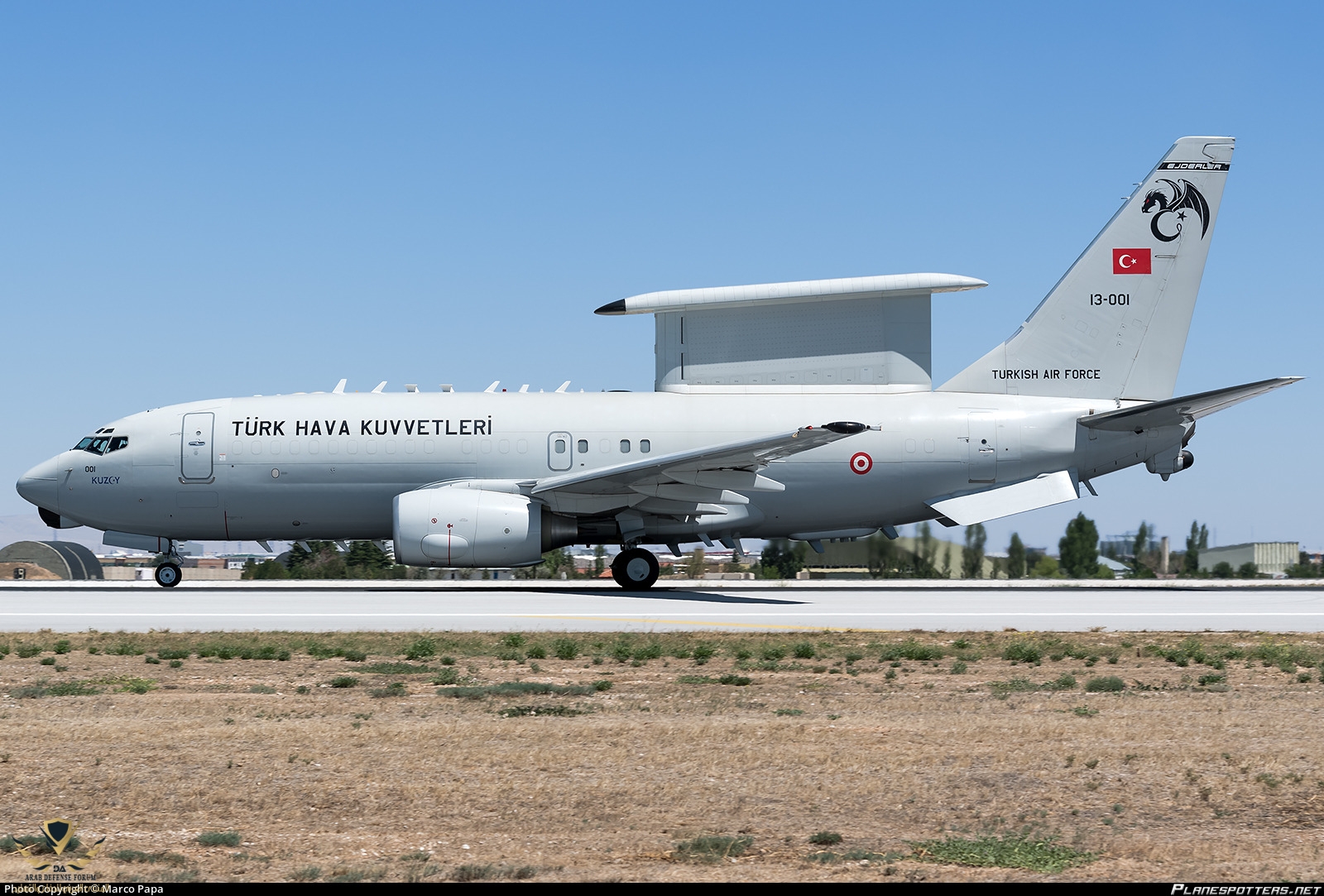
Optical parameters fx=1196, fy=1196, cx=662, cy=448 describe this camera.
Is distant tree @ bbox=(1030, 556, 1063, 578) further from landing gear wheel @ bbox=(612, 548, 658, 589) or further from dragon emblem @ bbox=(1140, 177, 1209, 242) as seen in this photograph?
landing gear wheel @ bbox=(612, 548, 658, 589)

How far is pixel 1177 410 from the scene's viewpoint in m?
26.7

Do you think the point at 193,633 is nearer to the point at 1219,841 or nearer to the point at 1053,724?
the point at 1053,724

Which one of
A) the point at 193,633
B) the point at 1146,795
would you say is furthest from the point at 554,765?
the point at 193,633

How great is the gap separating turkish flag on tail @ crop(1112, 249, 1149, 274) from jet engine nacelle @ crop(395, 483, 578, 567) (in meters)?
15.5

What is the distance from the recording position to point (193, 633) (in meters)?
16.8

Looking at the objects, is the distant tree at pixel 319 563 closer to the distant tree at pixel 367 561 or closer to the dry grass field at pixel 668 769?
the distant tree at pixel 367 561

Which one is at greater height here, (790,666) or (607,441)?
(607,441)

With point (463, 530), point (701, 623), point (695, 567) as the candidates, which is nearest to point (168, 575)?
point (463, 530)

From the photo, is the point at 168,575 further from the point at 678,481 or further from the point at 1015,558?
the point at 1015,558

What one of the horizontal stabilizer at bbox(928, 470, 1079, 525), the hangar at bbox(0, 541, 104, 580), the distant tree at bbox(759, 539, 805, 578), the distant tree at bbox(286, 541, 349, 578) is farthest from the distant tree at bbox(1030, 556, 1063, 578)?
the hangar at bbox(0, 541, 104, 580)

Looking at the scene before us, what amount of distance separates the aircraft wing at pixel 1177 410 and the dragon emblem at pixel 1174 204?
479 centimetres

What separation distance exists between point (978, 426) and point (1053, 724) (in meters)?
18.4

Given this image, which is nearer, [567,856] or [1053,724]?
[567,856]

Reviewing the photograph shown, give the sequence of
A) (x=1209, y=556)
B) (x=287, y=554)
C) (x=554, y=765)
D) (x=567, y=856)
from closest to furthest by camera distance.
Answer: (x=567, y=856), (x=554, y=765), (x=287, y=554), (x=1209, y=556)
